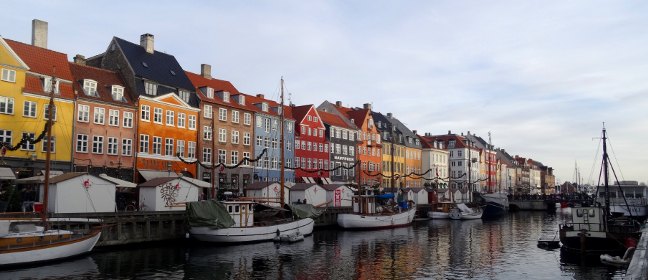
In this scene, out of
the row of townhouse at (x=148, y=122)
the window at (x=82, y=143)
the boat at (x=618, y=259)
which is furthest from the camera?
the window at (x=82, y=143)

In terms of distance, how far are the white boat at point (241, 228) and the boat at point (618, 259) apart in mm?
22219

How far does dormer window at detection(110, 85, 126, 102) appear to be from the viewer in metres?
53.2

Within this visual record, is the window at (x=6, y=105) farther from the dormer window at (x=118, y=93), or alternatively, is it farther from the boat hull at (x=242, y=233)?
the boat hull at (x=242, y=233)

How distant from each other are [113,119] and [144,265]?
1042 inches

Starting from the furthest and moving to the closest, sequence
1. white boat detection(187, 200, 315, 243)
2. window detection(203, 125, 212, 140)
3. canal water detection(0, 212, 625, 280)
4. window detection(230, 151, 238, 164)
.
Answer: window detection(230, 151, 238, 164) < window detection(203, 125, 212, 140) < white boat detection(187, 200, 315, 243) < canal water detection(0, 212, 625, 280)

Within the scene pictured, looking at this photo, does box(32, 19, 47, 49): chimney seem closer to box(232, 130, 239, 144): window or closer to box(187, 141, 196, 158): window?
box(187, 141, 196, 158): window

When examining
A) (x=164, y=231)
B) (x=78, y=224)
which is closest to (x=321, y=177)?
(x=164, y=231)

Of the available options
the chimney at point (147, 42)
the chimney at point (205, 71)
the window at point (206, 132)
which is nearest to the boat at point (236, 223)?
the window at point (206, 132)

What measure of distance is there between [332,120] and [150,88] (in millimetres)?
37880

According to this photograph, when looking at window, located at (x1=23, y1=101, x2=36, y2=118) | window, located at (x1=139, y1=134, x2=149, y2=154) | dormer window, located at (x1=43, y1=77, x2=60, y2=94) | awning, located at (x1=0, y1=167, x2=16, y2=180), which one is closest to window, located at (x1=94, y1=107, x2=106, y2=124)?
dormer window, located at (x1=43, y1=77, x2=60, y2=94)

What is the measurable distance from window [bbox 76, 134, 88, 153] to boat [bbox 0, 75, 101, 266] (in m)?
17.0

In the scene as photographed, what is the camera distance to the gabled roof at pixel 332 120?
285ft

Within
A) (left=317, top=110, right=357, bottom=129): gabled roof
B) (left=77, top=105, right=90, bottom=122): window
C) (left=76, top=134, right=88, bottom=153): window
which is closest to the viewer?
(left=76, top=134, right=88, bottom=153): window

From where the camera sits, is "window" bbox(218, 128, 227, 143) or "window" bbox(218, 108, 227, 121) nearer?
"window" bbox(218, 128, 227, 143)
